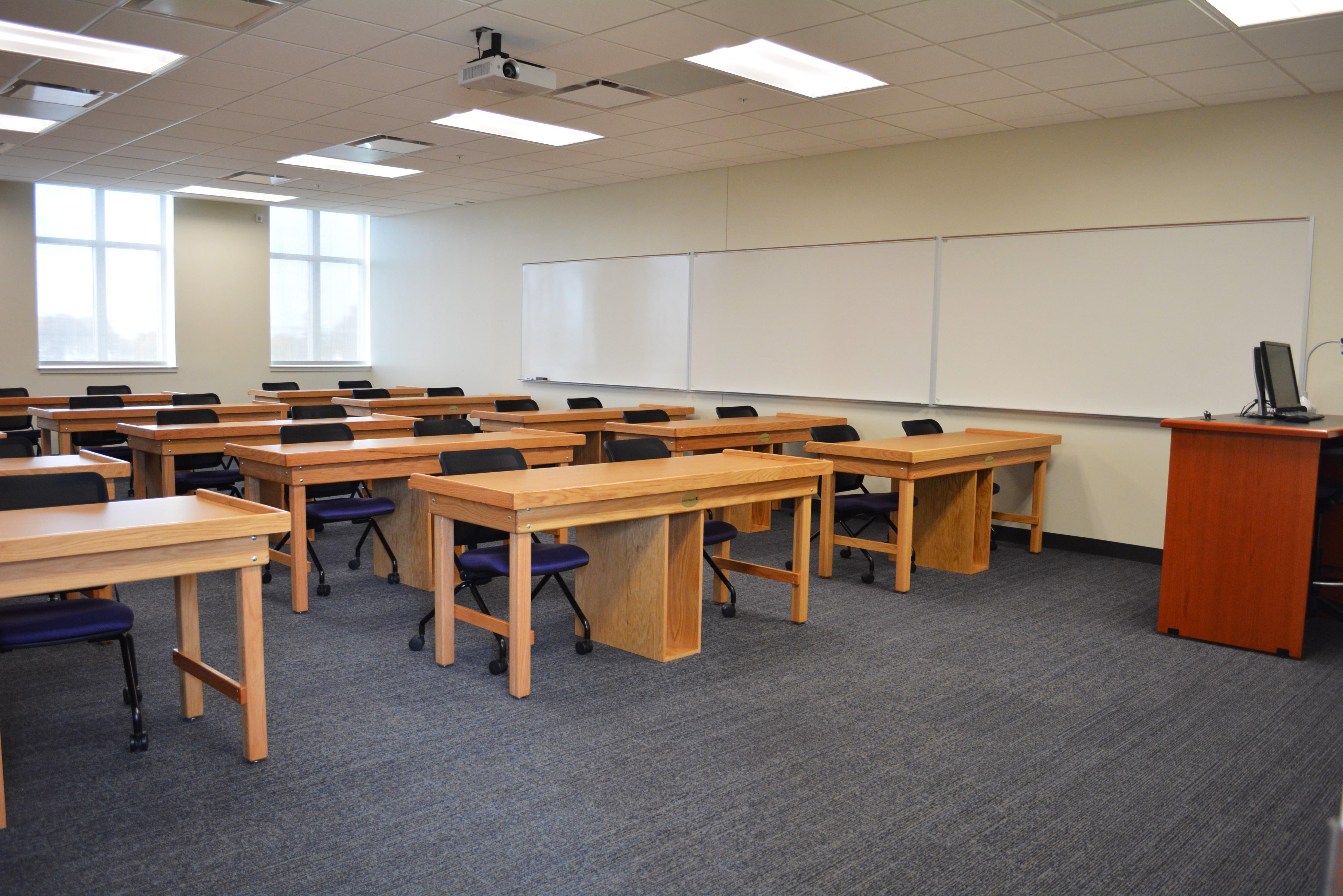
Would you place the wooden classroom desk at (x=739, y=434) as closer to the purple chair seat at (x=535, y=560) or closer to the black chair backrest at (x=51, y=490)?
the purple chair seat at (x=535, y=560)

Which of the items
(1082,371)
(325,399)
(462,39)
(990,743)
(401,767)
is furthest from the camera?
(325,399)

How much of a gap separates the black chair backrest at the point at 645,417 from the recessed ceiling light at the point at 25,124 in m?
4.97

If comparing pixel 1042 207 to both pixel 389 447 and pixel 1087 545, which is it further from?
pixel 389 447

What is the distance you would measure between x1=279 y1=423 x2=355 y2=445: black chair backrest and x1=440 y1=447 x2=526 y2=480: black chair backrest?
1.37 m

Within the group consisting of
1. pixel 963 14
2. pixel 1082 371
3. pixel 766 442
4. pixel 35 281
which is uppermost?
pixel 963 14

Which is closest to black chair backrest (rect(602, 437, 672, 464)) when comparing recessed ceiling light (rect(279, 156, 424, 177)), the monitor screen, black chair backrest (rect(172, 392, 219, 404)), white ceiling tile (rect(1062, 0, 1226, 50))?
white ceiling tile (rect(1062, 0, 1226, 50))

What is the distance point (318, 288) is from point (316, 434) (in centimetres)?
810

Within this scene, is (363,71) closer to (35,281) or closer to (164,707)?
(164,707)

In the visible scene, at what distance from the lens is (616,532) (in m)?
4.21

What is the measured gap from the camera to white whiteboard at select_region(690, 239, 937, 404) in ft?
24.9

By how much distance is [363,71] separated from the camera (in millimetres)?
5828

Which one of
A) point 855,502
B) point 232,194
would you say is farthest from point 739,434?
point 232,194

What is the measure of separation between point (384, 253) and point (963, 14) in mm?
9815

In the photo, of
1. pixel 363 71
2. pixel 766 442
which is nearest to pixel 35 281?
pixel 363 71
